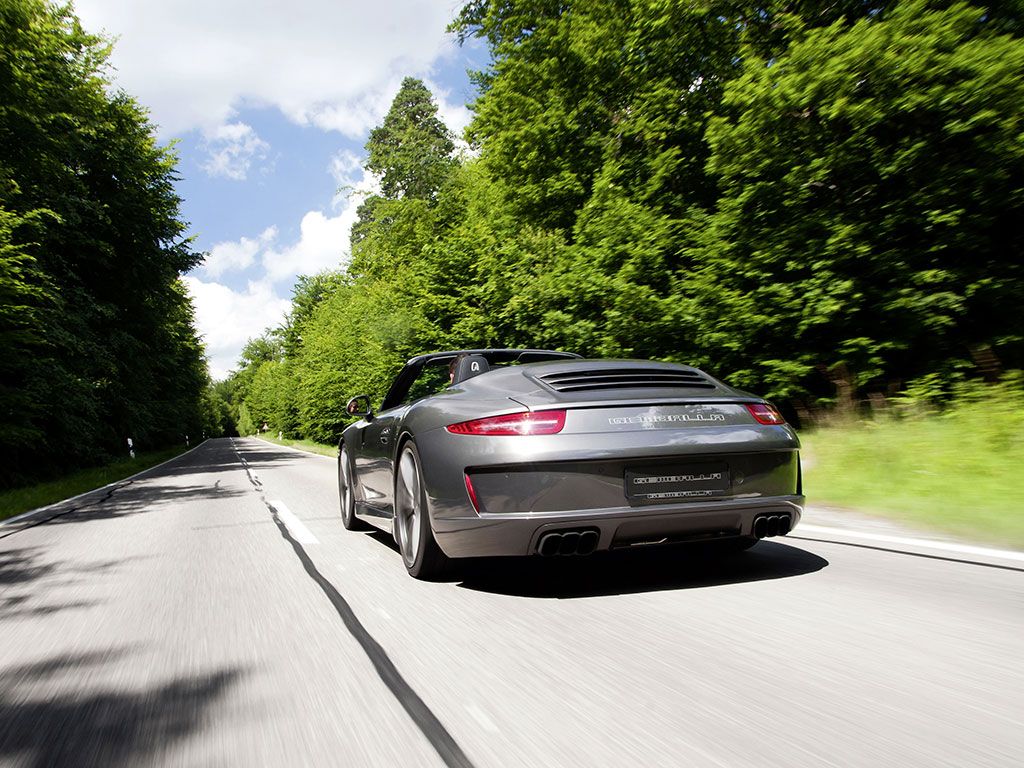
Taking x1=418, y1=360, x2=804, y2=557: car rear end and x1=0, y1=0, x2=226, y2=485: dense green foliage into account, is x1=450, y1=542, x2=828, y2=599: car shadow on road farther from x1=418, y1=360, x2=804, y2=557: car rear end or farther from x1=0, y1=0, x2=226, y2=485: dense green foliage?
x1=0, y1=0, x2=226, y2=485: dense green foliage

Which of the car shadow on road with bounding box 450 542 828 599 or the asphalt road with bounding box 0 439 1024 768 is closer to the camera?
the asphalt road with bounding box 0 439 1024 768

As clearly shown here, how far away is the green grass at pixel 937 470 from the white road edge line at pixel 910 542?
32cm

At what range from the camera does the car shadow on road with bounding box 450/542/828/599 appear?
4.16 m

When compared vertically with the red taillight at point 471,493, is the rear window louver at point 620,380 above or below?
above

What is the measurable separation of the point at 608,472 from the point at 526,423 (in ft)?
1.57

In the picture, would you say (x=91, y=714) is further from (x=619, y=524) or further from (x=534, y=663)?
(x=619, y=524)

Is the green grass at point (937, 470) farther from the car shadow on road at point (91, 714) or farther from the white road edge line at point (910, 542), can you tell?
the car shadow on road at point (91, 714)

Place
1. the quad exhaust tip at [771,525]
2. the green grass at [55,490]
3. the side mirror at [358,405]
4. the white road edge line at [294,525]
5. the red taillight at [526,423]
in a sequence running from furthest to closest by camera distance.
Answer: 1. the green grass at [55,490]
2. the white road edge line at [294,525]
3. the side mirror at [358,405]
4. the quad exhaust tip at [771,525]
5. the red taillight at [526,423]

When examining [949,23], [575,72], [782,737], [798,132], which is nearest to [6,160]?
[575,72]

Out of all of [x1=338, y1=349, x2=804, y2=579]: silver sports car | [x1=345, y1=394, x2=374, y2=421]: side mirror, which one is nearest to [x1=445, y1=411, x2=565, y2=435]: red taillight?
[x1=338, y1=349, x2=804, y2=579]: silver sports car

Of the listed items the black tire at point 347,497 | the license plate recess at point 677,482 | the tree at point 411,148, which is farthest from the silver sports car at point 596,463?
the tree at point 411,148

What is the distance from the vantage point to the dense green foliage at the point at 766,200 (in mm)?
10039

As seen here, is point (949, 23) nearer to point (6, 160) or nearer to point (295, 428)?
point (6, 160)

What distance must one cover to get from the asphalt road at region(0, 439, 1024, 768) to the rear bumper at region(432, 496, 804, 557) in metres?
0.31
